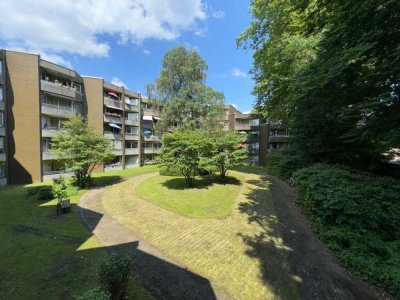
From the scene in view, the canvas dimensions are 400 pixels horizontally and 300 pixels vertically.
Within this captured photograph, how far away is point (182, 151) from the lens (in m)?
15.3

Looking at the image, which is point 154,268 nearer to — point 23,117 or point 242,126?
point 23,117

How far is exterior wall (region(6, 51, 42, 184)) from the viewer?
19959 millimetres

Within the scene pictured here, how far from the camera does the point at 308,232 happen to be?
26.8 ft

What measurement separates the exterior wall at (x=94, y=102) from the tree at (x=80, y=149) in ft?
34.7

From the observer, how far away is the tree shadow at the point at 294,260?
5031mm

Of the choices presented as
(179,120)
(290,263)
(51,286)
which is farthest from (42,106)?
(290,263)

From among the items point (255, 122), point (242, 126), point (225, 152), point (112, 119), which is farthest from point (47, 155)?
point (255, 122)

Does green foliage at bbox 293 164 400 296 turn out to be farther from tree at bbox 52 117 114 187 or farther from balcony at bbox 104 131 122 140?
balcony at bbox 104 131 122 140

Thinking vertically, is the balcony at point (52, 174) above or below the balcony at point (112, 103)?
below

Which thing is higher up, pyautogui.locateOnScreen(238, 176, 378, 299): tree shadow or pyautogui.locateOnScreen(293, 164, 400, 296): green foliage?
pyautogui.locateOnScreen(293, 164, 400, 296): green foliage

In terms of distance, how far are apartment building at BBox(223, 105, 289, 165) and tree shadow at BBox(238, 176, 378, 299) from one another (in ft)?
108

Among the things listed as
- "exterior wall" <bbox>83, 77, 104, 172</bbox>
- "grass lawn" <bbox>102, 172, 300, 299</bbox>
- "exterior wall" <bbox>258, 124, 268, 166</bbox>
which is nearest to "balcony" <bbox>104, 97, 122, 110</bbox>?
"exterior wall" <bbox>83, 77, 104, 172</bbox>

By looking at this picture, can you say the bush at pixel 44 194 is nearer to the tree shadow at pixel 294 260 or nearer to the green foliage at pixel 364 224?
the tree shadow at pixel 294 260

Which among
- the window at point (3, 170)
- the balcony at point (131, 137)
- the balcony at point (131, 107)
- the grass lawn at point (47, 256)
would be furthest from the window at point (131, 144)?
the grass lawn at point (47, 256)
